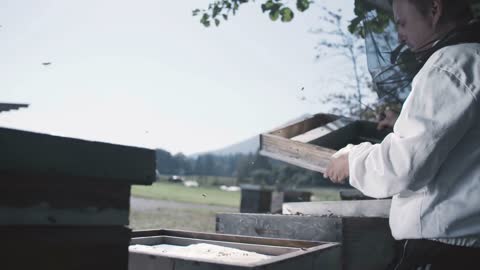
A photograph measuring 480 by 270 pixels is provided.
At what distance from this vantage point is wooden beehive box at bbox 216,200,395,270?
219 cm

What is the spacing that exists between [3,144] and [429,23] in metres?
1.39

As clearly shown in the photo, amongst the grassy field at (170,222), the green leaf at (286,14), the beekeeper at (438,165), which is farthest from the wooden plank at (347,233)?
the grassy field at (170,222)

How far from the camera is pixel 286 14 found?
4.61m

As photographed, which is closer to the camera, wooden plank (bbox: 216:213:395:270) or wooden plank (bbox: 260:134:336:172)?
wooden plank (bbox: 216:213:395:270)

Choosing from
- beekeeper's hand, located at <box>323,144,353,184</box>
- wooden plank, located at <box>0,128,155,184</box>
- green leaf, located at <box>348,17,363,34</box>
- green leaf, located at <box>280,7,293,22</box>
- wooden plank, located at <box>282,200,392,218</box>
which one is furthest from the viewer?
green leaf, located at <box>280,7,293,22</box>

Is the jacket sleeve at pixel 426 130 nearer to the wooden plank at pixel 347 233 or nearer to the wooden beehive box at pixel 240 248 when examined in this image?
the wooden beehive box at pixel 240 248

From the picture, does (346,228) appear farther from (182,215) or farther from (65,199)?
(182,215)

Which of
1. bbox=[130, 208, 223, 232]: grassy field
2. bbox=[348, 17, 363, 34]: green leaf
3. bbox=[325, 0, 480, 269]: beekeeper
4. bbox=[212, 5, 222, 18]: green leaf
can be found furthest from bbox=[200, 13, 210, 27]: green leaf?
bbox=[130, 208, 223, 232]: grassy field

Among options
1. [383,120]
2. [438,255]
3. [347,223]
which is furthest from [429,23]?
[347,223]

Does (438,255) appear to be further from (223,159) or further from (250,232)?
(223,159)

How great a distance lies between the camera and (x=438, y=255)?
1.32 meters

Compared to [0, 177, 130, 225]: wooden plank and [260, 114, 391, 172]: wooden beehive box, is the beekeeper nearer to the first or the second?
[0, 177, 130, 225]: wooden plank

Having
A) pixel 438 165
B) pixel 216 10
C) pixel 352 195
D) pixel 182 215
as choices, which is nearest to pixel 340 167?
pixel 438 165

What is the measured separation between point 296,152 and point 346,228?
1.82 feet
